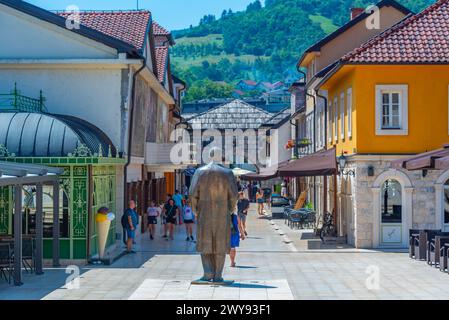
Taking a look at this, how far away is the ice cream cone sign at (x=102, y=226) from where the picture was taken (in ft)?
72.4

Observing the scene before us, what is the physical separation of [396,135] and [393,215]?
2417mm

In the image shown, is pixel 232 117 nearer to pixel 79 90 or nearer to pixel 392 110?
pixel 79 90

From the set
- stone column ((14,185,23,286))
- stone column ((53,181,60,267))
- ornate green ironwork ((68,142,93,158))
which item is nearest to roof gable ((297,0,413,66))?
ornate green ironwork ((68,142,93,158))

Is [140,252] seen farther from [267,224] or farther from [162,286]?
[267,224]

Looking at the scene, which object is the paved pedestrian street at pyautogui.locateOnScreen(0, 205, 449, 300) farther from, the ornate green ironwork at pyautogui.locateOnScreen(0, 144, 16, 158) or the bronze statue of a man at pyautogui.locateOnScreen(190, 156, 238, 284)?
the ornate green ironwork at pyautogui.locateOnScreen(0, 144, 16, 158)

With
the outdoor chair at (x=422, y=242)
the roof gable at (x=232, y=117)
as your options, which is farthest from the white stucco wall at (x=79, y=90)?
the roof gable at (x=232, y=117)

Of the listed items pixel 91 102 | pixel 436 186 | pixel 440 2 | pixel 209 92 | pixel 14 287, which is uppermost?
pixel 209 92

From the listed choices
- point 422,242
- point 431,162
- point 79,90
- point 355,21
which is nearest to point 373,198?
point 422,242

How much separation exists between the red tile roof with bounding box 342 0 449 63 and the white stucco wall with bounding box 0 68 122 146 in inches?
287

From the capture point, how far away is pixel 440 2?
2900cm

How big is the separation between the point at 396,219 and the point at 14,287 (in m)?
12.9

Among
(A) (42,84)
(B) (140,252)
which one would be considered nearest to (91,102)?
(A) (42,84)

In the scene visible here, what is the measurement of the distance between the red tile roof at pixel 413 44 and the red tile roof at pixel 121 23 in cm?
841

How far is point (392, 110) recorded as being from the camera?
26188 mm
